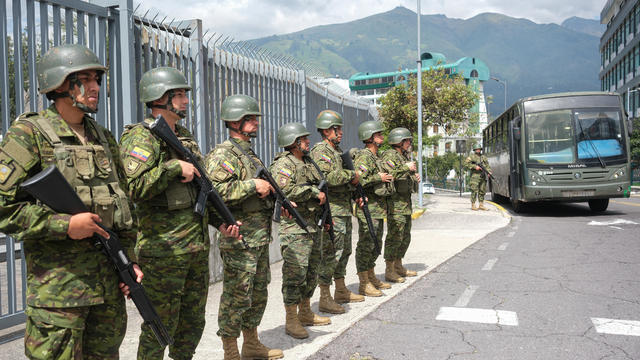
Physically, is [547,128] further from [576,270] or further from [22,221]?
[22,221]

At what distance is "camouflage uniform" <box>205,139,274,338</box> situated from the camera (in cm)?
380

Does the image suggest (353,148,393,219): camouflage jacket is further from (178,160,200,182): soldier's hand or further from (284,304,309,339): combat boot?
(178,160,200,182): soldier's hand

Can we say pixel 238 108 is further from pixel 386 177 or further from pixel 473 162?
pixel 473 162

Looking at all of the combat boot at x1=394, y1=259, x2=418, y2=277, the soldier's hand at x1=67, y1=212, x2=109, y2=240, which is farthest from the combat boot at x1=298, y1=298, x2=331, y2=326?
the soldier's hand at x1=67, y1=212, x2=109, y2=240

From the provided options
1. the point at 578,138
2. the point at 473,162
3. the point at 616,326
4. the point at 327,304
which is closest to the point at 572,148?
the point at 578,138

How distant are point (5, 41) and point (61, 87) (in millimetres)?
2357

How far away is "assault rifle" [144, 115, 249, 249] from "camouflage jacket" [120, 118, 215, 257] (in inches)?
2.2

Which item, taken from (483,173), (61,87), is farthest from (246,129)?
(483,173)

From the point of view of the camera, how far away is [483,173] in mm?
16172

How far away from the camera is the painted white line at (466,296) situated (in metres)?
5.50

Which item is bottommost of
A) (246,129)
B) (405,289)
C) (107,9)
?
(405,289)

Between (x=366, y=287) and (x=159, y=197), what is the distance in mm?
3479

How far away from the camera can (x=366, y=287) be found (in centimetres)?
609

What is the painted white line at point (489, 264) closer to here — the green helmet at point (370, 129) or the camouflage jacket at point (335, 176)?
the green helmet at point (370, 129)
